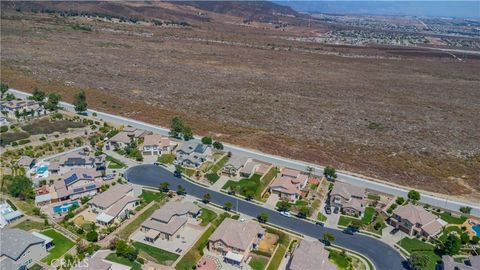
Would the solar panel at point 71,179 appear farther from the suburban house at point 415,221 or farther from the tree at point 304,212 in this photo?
the suburban house at point 415,221

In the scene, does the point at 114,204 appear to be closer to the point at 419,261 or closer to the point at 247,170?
the point at 247,170

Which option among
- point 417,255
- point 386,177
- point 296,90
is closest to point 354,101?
point 296,90

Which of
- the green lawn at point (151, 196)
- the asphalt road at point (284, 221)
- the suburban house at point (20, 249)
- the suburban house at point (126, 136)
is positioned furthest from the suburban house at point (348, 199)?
the suburban house at point (20, 249)

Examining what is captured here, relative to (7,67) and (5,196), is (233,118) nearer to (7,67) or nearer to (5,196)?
(5,196)

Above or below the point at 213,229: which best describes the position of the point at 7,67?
above

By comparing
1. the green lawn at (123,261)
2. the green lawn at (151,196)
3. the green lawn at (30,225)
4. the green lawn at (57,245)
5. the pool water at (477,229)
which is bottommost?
the pool water at (477,229)

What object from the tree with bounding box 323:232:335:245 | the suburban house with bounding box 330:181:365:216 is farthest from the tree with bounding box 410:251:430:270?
the suburban house with bounding box 330:181:365:216
